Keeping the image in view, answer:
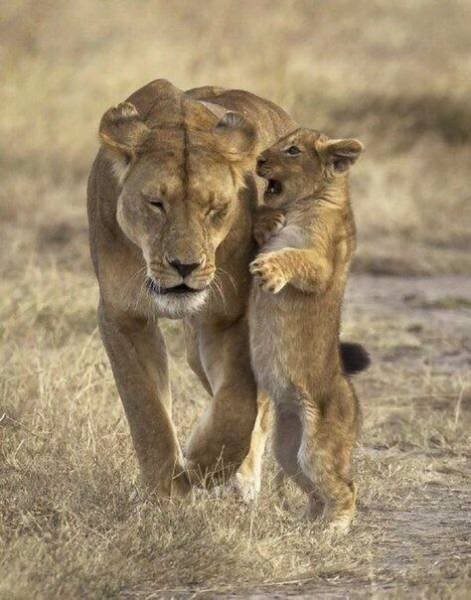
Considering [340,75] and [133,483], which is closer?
[133,483]

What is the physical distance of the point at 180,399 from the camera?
7.54m

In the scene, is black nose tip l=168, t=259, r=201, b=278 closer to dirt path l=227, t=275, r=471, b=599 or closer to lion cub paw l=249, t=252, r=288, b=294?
lion cub paw l=249, t=252, r=288, b=294

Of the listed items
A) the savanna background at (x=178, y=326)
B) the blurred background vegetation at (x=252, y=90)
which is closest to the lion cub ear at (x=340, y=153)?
the savanna background at (x=178, y=326)

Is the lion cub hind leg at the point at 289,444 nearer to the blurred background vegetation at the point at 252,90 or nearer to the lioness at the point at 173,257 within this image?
the lioness at the point at 173,257

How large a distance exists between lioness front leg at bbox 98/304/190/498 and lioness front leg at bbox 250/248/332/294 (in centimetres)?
A: 60

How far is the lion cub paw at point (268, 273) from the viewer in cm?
520

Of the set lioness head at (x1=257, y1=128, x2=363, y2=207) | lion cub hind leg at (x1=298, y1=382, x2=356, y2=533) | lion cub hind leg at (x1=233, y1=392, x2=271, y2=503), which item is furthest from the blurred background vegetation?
lion cub hind leg at (x1=298, y1=382, x2=356, y2=533)

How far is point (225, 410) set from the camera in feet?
18.9

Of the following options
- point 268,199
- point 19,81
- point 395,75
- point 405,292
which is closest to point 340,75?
point 395,75

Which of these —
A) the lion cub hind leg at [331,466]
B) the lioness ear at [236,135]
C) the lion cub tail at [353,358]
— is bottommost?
the lion cub hind leg at [331,466]

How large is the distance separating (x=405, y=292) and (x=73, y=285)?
246 centimetres

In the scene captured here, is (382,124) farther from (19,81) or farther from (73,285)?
(73,285)

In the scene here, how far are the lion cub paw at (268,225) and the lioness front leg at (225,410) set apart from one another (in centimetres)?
29

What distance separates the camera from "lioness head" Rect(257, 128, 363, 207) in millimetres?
5750
